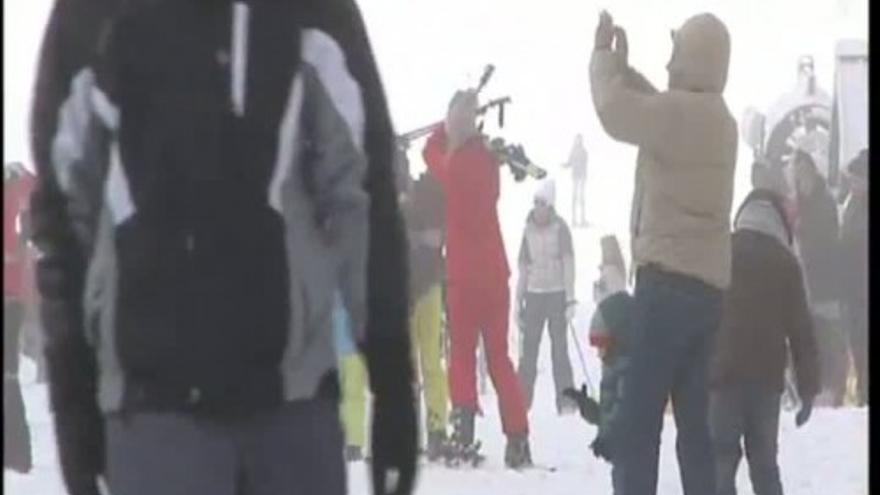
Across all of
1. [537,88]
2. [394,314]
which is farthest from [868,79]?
[394,314]

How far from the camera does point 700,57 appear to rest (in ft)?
12.3

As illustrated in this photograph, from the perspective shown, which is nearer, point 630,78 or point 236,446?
point 236,446

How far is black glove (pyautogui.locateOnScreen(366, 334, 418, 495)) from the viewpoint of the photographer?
2018 mm

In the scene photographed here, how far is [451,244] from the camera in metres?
4.25

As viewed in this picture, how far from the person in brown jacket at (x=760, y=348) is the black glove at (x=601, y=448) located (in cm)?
23

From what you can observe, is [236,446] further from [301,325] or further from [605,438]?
[605,438]

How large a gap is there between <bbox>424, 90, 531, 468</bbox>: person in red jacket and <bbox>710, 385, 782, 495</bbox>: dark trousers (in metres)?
0.41

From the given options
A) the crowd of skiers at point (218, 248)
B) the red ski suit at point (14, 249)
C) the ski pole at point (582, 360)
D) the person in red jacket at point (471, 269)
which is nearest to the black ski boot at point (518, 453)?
the person in red jacket at point (471, 269)

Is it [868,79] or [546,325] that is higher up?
[868,79]

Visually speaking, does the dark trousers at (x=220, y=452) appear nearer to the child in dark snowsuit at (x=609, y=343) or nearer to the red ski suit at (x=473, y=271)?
the child in dark snowsuit at (x=609, y=343)

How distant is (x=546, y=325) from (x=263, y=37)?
2.42m

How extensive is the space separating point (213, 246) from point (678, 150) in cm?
181

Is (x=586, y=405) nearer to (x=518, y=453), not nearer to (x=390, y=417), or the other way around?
(x=518, y=453)

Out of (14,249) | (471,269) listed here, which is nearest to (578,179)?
(471,269)
